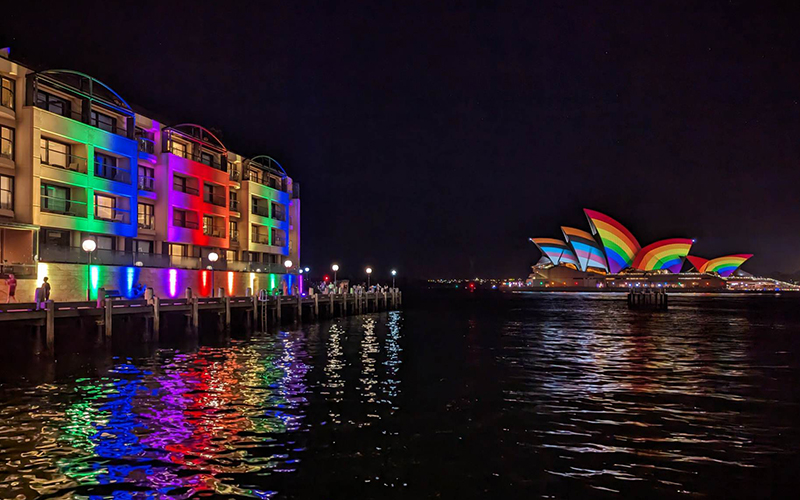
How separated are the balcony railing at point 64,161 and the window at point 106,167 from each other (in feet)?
3.25

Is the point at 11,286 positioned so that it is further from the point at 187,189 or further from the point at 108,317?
the point at 187,189

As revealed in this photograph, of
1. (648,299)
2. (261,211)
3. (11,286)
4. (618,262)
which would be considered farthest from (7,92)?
(618,262)

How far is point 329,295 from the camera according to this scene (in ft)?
152

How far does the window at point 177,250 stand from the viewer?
40938 millimetres

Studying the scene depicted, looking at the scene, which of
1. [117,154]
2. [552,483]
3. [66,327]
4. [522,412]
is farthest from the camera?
[117,154]

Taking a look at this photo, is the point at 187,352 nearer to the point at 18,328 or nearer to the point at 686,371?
the point at 18,328

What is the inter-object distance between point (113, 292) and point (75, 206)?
4.86 m

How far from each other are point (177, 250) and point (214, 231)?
150 inches

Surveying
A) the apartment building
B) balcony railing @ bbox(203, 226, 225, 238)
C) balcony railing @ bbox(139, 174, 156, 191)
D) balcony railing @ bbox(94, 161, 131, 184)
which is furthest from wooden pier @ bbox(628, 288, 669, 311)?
balcony railing @ bbox(94, 161, 131, 184)

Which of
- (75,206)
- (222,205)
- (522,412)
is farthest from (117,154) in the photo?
(522,412)

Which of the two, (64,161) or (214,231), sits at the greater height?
(64,161)

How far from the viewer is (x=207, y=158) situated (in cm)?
4538

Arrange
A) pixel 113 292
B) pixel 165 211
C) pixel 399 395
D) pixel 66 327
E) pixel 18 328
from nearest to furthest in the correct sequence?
1. pixel 399 395
2. pixel 18 328
3. pixel 66 327
4. pixel 113 292
5. pixel 165 211

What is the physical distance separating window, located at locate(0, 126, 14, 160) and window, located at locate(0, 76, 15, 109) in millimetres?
1099
